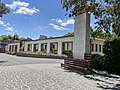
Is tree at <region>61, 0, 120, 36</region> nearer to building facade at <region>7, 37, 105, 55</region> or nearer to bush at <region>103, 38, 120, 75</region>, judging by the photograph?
bush at <region>103, 38, 120, 75</region>

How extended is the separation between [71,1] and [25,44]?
3277 centimetres

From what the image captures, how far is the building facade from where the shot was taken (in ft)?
101

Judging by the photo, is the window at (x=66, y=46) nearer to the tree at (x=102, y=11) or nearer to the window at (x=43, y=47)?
the window at (x=43, y=47)

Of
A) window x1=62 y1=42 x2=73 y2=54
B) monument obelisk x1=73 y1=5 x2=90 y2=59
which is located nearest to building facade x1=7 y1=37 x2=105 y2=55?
window x1=62 y1=42 x2=73 y2=54

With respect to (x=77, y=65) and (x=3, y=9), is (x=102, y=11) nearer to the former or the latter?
(x=77, y=65)

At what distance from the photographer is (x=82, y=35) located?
1227 cm

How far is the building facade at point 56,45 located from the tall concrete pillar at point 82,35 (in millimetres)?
13068

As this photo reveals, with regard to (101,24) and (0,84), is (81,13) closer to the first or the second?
(101,24)

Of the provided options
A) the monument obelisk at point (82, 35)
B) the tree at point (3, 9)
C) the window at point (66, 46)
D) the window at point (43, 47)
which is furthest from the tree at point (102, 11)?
the window at point (43, 47)

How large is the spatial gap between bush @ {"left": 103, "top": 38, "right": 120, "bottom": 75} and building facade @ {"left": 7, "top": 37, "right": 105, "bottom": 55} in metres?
14.5

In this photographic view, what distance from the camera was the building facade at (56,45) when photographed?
101ft

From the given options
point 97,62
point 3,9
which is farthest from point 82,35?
point 3,9

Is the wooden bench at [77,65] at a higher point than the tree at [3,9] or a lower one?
lower

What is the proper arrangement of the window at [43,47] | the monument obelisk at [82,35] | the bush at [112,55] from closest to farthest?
the bush at [112,55]
the monument obelisk at [82,35]
the window at [43,47]
